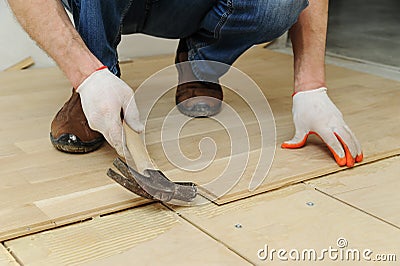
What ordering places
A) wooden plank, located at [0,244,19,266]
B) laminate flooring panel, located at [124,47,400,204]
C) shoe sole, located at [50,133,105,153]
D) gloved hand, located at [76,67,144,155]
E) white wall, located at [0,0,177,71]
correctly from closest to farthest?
wooden plank, located at [0,244,19,266]
gloved hand, located at [76,67,144,155]
laminate flooring panel, located at [124,47,400,204]
shoe sole, located at [50,133,105,153]
white wall, located at [0,0,177,71]

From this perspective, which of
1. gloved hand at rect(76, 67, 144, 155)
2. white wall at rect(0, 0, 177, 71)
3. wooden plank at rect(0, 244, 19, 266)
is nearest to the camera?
wooden plank at rect(0, 244, 19, 266)

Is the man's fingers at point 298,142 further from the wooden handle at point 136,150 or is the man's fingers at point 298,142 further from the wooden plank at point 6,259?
the wooden plank at point 6,259

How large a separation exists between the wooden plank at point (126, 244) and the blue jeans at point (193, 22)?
496 mm

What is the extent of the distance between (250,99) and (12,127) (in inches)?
30.9

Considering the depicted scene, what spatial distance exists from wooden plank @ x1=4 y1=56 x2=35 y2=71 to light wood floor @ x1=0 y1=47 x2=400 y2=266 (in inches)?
26.8

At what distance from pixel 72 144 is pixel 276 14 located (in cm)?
65

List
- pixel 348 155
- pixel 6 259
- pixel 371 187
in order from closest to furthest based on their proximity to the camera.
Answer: pixel 6 259 → pixel 371 187 → pixel 348 155

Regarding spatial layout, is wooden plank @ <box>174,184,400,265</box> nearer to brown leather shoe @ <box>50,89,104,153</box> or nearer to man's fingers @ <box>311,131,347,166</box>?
man's fingers @ <box>311,131,347,166</box>

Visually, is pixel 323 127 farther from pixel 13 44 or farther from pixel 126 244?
pixel 13 44

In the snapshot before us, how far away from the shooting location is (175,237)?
114 centimetres

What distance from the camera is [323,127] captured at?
1521 mm

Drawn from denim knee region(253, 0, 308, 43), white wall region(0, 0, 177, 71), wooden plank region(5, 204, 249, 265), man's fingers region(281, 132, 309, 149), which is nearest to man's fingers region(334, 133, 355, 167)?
man's fingers region(281, 132, 309, 149)

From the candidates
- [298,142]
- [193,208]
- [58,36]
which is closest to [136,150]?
[193,208]

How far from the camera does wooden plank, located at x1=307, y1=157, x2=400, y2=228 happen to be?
1262 mm
